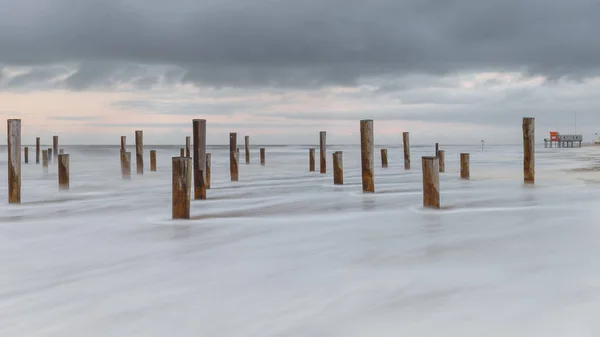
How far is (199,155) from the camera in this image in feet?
34.3

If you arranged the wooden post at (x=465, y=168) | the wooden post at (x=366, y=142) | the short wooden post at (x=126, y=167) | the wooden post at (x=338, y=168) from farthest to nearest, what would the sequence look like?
the short wooden post at (x=126, y=167)
the wooden post at (x=465, y=168)
the wooden post at (x=338, y=168)
the wooden post at (x=366, y=142)

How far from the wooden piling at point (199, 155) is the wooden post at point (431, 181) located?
164 inches

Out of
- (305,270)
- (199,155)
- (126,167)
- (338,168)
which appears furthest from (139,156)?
(305,270)

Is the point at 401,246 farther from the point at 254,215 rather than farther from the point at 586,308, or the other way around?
the point at 254,215

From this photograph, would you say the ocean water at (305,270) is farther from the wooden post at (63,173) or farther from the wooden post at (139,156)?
→ the wooden post at (139,156)

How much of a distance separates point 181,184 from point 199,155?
98.4 inches

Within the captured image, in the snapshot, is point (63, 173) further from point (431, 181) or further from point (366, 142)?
point (431, 181)

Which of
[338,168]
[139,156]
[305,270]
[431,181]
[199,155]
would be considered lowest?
[305,270]

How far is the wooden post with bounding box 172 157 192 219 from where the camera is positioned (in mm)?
7953

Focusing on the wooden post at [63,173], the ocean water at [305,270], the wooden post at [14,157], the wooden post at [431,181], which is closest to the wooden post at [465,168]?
the ocean water at [305,270]

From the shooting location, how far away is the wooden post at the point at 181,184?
26.1ft

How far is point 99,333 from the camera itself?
3.57 metres

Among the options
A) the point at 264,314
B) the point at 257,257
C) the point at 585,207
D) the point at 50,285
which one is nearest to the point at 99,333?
the point at 264,314

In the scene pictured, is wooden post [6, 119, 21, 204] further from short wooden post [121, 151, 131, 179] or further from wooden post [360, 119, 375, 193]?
short wooden post [121, 151, 131, 179]
